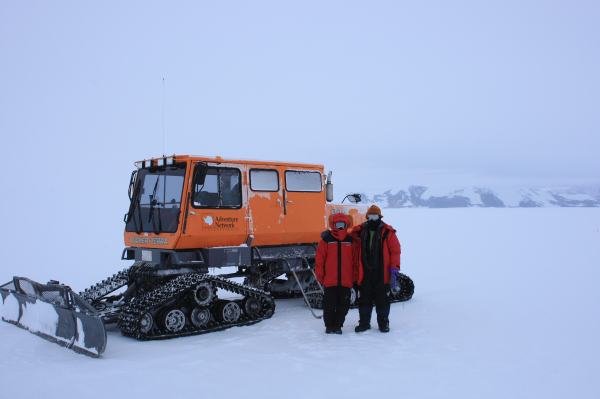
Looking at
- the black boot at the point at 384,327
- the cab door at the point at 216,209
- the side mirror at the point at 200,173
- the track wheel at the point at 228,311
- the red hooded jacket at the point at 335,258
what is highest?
the side mirror at the point at 200,173

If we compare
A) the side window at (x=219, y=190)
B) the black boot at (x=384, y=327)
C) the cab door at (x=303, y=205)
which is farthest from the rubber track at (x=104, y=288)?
the black boot at (x=384, y=327)

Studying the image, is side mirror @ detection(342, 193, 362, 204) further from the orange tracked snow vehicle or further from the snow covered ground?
the snow covered ground

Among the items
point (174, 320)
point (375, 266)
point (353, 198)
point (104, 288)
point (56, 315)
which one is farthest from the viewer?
point (353, 198)

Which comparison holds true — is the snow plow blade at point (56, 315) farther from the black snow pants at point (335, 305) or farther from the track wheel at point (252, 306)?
the black snow pants at point (335, 305)

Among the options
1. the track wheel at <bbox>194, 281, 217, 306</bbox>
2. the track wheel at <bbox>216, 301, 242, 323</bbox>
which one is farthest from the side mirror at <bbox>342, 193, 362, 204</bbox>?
the track wheel at <bbox>194, 281, 217, 306</bbox>

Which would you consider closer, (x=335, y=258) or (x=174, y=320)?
(x=174, y=320)

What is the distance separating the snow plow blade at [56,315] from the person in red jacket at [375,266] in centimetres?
380

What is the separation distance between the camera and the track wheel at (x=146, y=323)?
7641 mm

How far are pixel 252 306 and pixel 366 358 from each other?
8.39ft

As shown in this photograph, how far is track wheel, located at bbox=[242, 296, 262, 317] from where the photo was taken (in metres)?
Answer: 8.79

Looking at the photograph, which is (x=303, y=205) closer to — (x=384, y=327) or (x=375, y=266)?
(x=375, y=266)

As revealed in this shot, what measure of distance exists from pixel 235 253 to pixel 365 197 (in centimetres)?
421

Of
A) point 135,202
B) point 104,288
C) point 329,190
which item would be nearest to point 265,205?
point 329,190

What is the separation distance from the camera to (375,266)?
27.6 feet
